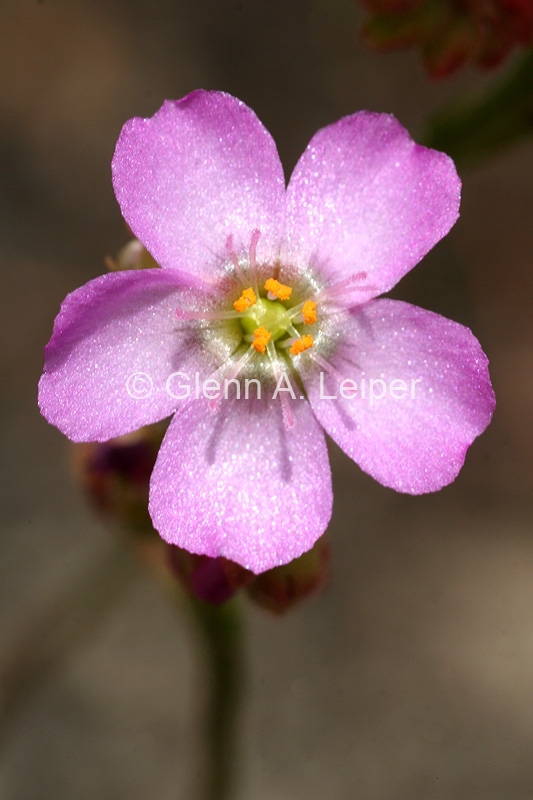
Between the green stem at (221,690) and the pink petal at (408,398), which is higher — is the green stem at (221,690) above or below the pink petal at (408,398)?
below

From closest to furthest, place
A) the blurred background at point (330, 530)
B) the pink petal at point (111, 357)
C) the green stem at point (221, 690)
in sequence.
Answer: the pink petal at point (111, 357), the green stem at point (221, 690), the blurred background at point (330, 530)

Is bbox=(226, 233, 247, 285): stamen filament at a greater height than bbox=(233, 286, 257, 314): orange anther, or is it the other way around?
bbox=(226, 233, 247, 285): stamen filament

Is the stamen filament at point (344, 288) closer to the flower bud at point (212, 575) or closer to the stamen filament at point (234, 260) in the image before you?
the stamen filament at point (234, 260)

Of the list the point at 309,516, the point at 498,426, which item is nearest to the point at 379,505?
the point at 498,426

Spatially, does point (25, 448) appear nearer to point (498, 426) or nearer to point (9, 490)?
point (9, 490)

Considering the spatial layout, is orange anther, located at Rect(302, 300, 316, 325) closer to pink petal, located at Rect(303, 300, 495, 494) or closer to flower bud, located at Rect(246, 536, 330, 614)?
pink petal, located at Rect(303, 300, 495, 494)

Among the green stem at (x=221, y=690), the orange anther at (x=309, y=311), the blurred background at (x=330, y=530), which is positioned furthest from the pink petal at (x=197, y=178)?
the blurred background at (x=330, y=530)

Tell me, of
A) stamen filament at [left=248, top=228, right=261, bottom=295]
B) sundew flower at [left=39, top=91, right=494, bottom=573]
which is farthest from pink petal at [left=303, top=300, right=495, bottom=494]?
stamen filament at [left=248, top=228, right=261, bottom=295]
